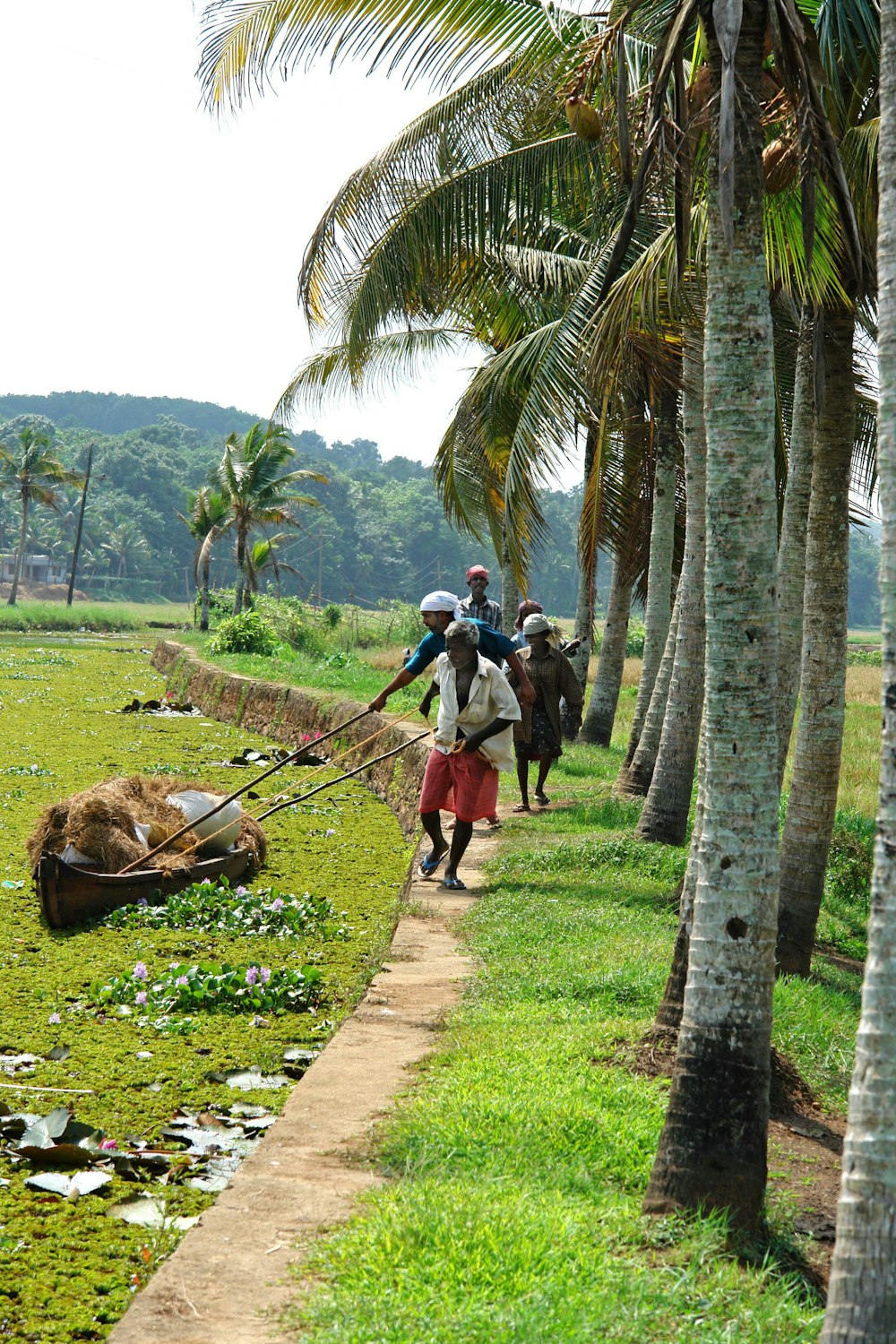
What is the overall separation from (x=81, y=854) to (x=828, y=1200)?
5198 mm

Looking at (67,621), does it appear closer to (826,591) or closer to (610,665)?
(610,665)

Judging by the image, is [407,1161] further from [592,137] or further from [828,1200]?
[592,137]

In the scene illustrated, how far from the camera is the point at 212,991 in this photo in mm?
5906

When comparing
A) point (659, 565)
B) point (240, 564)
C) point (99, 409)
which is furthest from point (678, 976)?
point (99, 409)

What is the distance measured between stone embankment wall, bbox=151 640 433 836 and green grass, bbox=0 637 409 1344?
0.98 ft

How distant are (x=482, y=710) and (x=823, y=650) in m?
2.20

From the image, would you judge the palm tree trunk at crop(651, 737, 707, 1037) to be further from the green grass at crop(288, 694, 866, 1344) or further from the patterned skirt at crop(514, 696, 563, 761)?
the patterned skirt at crop(514, 696, 563, 761)

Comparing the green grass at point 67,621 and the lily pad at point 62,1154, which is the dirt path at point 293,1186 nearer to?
the lily pad at point 62,1154

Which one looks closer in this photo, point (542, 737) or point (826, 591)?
point (826, 591)

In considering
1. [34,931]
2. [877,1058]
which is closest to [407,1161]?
[877,1058]

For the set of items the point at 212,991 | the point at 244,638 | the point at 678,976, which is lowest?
the point at 212,991

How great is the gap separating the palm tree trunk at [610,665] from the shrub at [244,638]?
506 inches

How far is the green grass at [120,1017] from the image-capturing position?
3.45 m

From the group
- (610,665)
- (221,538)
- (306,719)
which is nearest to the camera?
(610,665)
